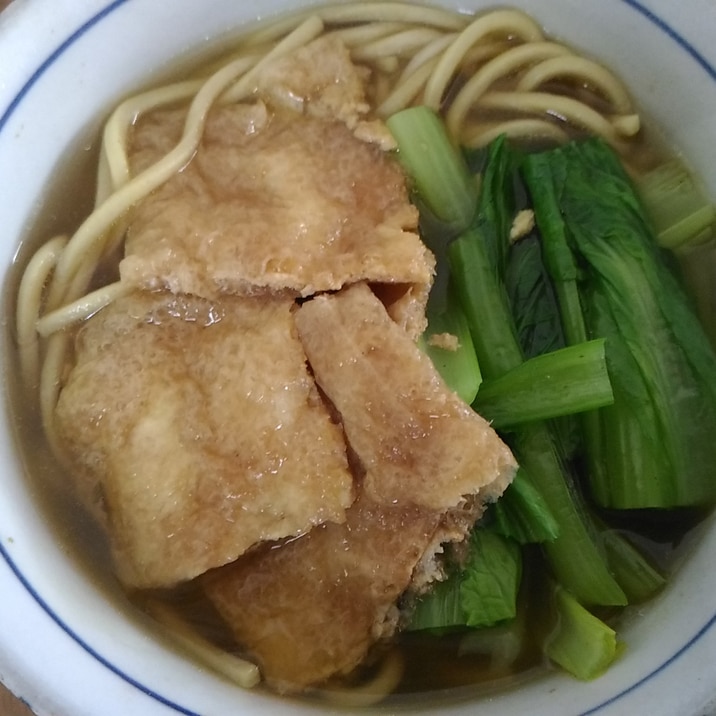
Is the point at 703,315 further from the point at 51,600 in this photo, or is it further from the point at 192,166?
the point at 51,600

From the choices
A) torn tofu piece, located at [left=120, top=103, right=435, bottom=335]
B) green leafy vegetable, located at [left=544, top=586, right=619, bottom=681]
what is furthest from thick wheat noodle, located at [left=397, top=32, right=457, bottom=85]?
green leafy vegetable, located at [left=544, top=586, right=619, bottom=681]

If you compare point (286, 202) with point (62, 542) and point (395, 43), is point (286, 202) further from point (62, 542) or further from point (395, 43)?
point (62, 542)

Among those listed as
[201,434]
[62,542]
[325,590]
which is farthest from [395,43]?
[62,542]

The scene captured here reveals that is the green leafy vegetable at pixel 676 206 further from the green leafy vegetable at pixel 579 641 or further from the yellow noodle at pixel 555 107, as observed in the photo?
the green leafy vegetable at pixel 579 641

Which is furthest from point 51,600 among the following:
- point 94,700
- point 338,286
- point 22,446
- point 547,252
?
point 547,252

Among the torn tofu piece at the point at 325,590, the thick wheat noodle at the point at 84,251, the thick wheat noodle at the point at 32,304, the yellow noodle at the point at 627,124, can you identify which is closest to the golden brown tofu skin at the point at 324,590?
the torn tofu piece at the point at 325,590

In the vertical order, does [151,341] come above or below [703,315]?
above
